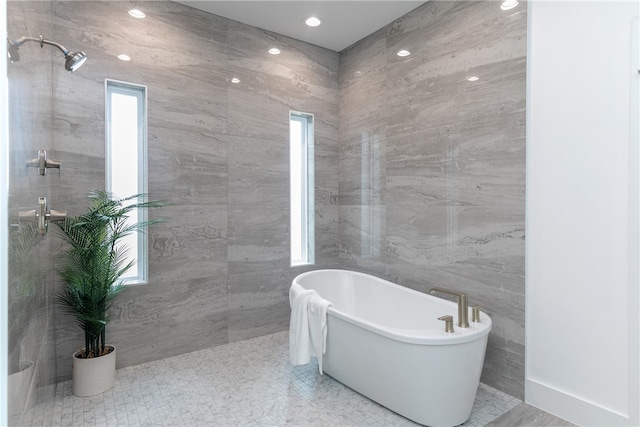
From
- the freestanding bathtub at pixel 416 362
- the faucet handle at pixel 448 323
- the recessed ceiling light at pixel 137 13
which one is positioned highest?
the recessed ceiling light at pixel 137 13

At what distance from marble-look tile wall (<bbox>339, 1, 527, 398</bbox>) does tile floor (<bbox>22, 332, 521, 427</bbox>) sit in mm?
790

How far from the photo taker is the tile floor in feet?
6.79

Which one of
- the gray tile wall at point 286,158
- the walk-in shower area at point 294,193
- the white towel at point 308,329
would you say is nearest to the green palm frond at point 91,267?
the walk-in shower area at point 294,193

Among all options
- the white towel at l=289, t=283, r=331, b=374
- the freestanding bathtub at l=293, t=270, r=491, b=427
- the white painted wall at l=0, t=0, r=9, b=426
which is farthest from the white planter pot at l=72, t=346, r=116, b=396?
the white painted wall at l=0, t=0, r=9, b=426

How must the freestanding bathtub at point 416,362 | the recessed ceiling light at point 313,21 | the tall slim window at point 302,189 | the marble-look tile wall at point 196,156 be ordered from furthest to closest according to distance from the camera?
the tall slim window at point 302,189
the recessed ceiling light at point 313,21
the marble-look tile wall at point 196,156
the freestanding bathtub at point 416,362

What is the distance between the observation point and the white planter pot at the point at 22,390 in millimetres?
1018

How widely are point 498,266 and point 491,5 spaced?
69.7 inches

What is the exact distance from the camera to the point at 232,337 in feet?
10.5

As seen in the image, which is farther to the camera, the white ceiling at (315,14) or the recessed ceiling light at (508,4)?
the white ceiling at (315,14)

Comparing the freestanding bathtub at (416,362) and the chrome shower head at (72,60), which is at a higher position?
the chrome shower head at (72,60)

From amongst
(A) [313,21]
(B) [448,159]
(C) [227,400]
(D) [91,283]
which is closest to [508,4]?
(B) [448,159]

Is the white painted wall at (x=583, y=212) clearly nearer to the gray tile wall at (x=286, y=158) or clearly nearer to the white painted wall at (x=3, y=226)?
the gray tile wall at (x=286, y=158)

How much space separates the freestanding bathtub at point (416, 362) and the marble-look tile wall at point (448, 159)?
1.23 feet

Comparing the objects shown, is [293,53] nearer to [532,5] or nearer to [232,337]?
[532,5]
